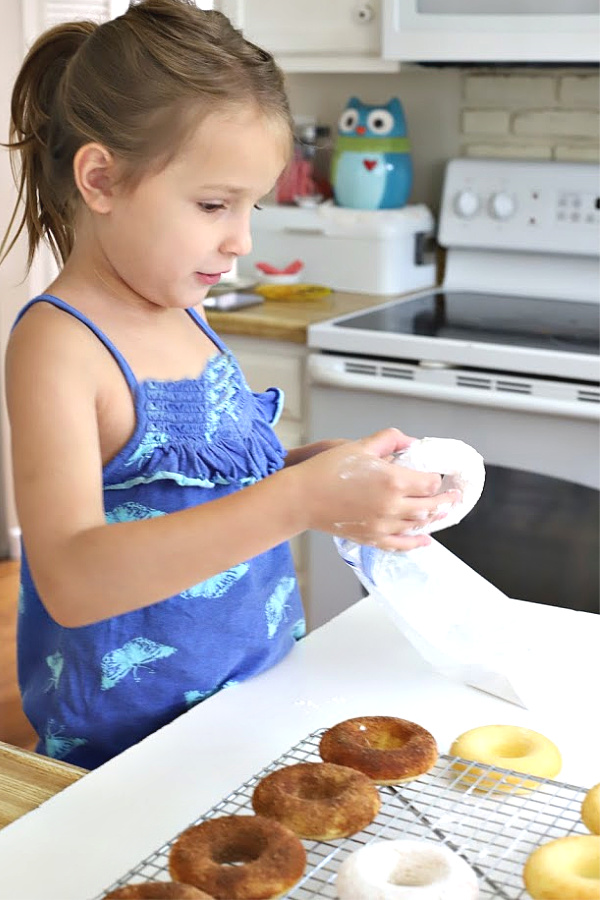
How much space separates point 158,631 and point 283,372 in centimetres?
132

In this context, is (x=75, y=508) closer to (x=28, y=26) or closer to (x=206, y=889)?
(x=206, y=889)

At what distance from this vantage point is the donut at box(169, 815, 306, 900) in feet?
2.24

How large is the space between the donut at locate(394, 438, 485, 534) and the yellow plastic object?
5.23 ft

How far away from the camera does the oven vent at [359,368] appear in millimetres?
2258

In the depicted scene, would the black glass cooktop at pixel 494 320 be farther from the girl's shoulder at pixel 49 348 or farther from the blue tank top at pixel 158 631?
the girl's shoulder at pixel 49 348

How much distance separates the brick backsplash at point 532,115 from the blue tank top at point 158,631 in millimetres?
1715

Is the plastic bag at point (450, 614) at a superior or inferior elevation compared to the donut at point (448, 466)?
inferior

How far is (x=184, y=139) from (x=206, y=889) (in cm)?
58

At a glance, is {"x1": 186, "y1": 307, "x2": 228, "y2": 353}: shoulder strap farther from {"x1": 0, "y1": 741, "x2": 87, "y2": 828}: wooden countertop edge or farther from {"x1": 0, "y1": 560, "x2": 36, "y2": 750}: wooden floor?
{"x1": 0, "y1": 560, "x2": 36, "y2": 750}: wooden floor

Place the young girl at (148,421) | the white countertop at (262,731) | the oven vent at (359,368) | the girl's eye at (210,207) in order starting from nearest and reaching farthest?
the white countertop at (262,731) < the young girl at (148,421) < the girl's eye at (210,207) < the oven vent at (359,368)

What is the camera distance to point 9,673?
2859 mm

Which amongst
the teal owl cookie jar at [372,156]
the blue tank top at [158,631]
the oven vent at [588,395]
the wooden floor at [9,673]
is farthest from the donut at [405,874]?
the teal owl cookie jar at [372,156]

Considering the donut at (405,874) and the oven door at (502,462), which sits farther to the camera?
the oven door at (502,462)

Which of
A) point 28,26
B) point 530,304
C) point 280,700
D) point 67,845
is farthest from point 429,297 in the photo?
point 67,845
